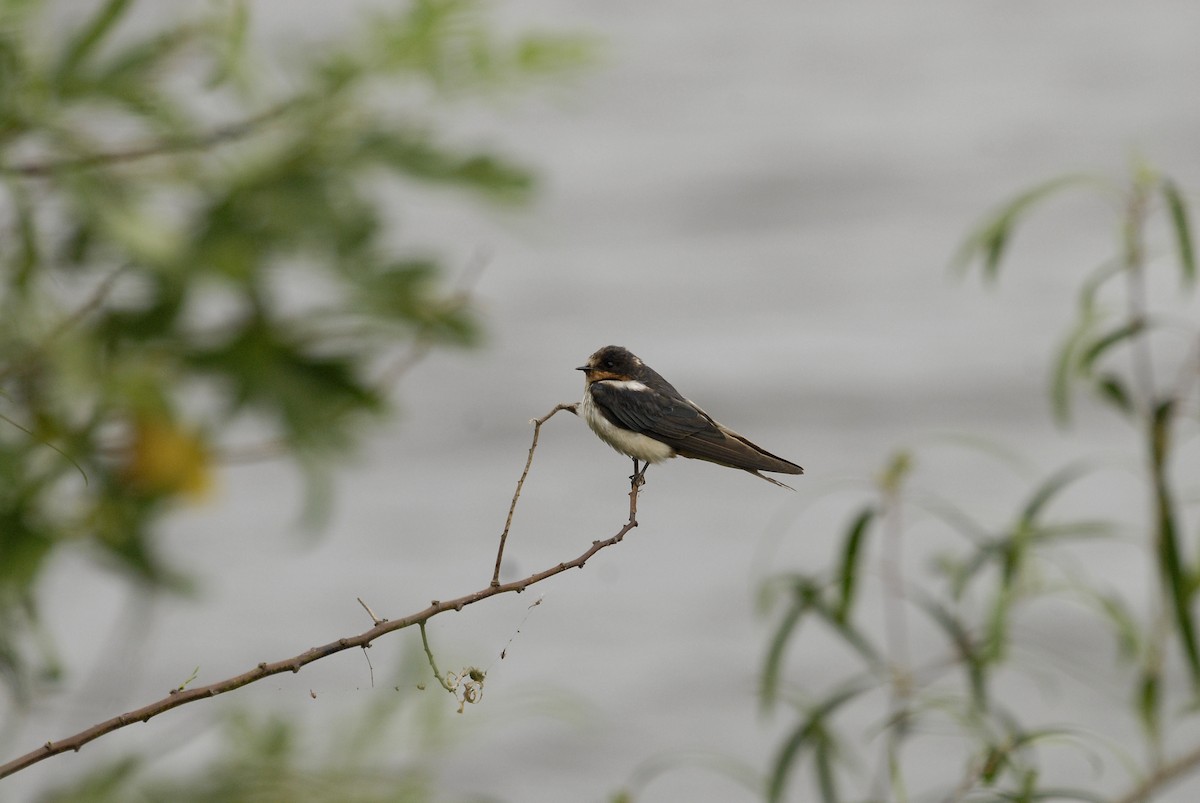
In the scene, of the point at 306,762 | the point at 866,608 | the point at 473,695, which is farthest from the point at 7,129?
the point at 866,608

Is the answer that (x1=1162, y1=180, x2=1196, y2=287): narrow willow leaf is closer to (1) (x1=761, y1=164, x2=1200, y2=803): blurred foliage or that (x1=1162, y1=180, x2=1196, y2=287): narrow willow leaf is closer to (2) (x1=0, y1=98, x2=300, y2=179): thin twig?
(1) (x1=761, y1=164, x2=1200, y2=803): blurred foliage

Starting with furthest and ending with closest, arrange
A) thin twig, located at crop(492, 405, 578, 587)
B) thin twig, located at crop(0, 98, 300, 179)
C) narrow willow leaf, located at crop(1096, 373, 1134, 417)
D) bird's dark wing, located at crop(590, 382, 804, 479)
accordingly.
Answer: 1. narrow willow leaf, located at crop(1096, 373, 1134, 417)
2. thin twig, located at crop(0, 98, 300, 179)
3. bird's dark wing, located at crop(590, 382, 804, 479)
4. thin twig, located at crop(492, 405, 578, 587)

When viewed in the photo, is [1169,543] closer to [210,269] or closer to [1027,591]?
[1027,591]

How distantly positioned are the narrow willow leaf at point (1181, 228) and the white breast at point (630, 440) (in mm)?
1091

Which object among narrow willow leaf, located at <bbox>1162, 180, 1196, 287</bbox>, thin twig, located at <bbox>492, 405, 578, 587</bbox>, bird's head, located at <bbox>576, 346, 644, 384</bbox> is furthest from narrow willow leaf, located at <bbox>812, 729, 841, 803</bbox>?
thin twig, located at <bbox>492, 405, 578, 587</bbox>

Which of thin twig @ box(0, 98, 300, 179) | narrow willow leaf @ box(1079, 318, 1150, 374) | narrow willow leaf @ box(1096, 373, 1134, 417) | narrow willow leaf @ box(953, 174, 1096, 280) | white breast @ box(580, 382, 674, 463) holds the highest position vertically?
thin twig @ box(0, 98, 300, 179)

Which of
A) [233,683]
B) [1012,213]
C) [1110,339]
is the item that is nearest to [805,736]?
[1110,339]

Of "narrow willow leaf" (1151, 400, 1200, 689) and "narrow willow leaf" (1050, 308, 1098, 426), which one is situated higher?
"narrow willow leaf" (1050, 308, 1098, 426)

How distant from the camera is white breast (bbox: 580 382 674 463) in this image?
5.53ft

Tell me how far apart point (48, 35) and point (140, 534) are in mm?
893

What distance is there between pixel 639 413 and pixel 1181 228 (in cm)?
116

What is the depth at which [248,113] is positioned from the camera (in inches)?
106

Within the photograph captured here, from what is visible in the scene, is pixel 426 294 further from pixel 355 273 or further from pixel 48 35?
pixel 48 35

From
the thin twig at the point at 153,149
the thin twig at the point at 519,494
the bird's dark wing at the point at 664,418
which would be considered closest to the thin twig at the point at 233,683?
the thin twig at the point at 519,494
